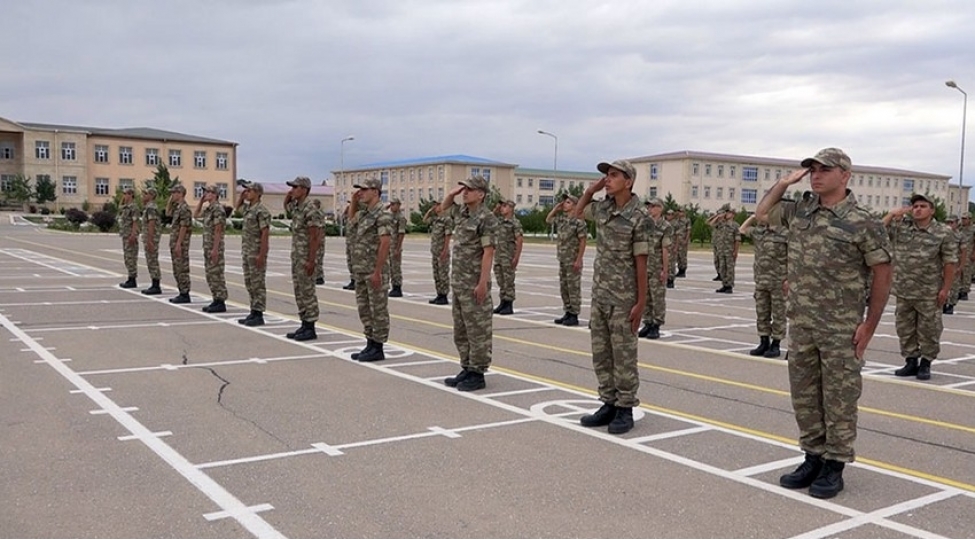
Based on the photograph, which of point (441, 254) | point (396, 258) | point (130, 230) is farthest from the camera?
point (396, 258)

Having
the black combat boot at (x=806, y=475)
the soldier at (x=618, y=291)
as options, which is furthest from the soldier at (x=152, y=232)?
the black combat boot at (x=806, y=475)

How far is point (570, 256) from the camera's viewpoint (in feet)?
46.6

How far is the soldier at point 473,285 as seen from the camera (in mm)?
8008

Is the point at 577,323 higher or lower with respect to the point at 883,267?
Result: lower

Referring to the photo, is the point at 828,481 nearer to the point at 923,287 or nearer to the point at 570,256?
the point at 923,287

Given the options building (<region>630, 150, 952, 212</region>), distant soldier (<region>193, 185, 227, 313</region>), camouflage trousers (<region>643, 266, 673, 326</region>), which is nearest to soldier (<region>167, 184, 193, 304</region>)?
distant soldier (<region>193, 185, 227, 313</region>)

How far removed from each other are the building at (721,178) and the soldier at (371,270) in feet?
266

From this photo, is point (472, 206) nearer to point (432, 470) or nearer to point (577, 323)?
point (432, 470)

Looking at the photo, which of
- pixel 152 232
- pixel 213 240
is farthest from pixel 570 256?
pixel 152 232

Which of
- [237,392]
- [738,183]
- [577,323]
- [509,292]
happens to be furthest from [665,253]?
[738,183]

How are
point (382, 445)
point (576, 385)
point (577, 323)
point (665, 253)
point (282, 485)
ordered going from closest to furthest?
1. point (282, 485)
2. point (382, 445)
3. point (576, 385)
4. point (665, 253)
5. point (577, 323)

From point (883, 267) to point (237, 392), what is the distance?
18.2 ft

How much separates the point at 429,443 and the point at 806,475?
257 centimetres

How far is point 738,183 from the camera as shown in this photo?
98.3m
